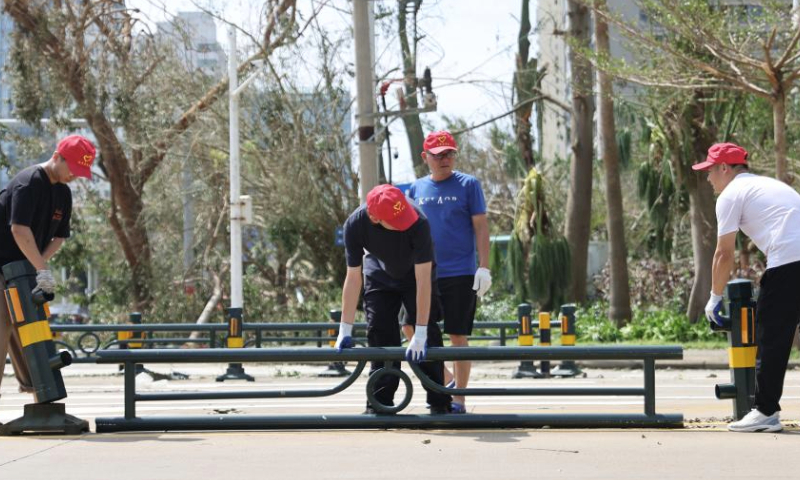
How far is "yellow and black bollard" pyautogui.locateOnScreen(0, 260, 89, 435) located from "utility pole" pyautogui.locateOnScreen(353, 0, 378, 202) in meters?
11.0

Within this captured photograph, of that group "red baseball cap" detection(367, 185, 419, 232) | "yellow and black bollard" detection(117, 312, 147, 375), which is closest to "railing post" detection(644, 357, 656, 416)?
"red baseball cap" detection(367, 185, 419, 232)

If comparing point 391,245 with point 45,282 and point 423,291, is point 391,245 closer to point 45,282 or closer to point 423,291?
point 423,291

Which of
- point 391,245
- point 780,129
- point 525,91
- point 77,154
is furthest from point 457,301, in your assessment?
point 525,91

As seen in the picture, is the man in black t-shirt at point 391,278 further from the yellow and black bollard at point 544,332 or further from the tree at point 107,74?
the tree at point 107,74

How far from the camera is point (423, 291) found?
23.9 ft

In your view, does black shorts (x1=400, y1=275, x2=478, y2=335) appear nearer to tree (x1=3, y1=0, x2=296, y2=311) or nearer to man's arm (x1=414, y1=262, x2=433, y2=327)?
man's arm (x1=414, y1=262, x2=433, y2=327)

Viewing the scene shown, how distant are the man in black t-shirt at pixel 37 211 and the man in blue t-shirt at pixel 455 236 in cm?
232

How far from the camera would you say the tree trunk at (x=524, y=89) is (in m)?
29.2

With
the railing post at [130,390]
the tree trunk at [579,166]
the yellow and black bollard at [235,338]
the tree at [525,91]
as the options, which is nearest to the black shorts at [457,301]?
the railing post at [130,390]

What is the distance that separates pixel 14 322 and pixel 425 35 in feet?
70.2

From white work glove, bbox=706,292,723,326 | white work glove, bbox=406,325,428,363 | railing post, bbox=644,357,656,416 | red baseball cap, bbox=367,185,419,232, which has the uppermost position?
red baseball cap, bbox=367,185,419,232

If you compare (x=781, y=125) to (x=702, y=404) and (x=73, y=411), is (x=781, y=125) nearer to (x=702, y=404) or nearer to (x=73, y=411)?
(x=702, y=404)

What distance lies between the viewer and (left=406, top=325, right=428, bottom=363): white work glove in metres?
7.17

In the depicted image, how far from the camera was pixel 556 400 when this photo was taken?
1106cm
